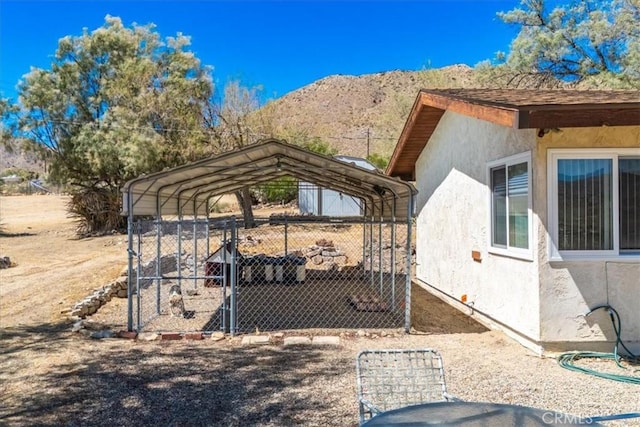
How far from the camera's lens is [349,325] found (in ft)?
26.5

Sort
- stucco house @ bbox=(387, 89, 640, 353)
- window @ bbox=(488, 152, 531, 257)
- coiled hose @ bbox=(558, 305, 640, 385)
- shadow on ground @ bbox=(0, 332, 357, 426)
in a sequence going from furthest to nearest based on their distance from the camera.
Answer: window @ bbox=(488, 152, 531, 257), coiled hose @ bbox=(558, 305, 640, 385), stucco house @ bbox=(387, 89, 640, 353), shadow on ground @ bbox=(0, 332, 357, 426)

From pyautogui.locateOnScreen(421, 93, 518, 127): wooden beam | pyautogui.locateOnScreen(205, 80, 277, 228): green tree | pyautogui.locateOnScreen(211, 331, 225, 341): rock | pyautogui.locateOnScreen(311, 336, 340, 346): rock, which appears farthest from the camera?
pyautogui.locateOnScreen(205, 80, 277, 228): green tree

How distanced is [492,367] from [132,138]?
20454 mm

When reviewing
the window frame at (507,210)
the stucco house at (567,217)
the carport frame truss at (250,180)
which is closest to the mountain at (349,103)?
the carport frame truss at (250,180)

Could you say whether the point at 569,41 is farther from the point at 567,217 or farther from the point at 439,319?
the point at 567,217

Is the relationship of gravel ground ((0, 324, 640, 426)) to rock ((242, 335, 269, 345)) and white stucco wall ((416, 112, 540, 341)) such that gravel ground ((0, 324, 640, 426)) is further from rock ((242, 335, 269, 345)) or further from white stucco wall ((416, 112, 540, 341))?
white stucco wall ((416, 112, 540, 341))

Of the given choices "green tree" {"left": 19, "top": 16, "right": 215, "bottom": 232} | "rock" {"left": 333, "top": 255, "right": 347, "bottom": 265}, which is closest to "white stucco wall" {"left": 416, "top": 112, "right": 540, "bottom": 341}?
"rock" {"left": 333, "top": 255, "right": 347, "bottom": 265}

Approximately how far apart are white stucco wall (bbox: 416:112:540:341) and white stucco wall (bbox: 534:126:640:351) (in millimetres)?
123

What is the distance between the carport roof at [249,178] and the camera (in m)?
7.13

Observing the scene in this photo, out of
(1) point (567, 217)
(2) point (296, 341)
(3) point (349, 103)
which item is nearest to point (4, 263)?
(2) point (296, 341)

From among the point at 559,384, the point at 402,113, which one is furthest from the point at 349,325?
the point at 402,113

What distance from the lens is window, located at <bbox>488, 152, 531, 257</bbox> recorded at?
6327 mm

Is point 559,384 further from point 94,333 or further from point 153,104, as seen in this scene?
point 153,104

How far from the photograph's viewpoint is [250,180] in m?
10.9
